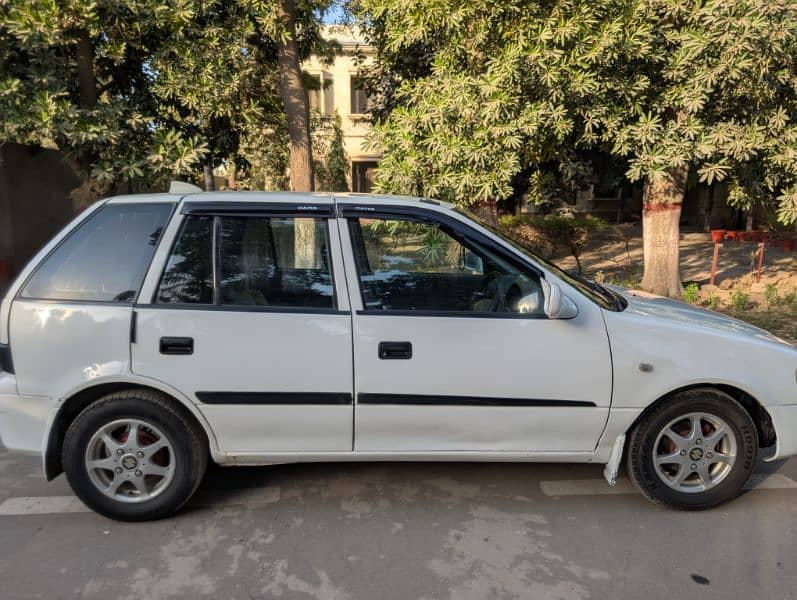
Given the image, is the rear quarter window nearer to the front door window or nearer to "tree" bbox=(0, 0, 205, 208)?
the front door window

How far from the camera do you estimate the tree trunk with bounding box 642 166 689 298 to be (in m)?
→ 8.20

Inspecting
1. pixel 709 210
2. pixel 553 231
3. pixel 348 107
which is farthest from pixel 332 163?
pixel 709 210

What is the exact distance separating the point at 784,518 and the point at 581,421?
1298mm

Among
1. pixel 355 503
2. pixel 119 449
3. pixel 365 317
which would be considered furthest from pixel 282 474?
pixel 365 317

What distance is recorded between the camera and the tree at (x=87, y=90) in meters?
5.45

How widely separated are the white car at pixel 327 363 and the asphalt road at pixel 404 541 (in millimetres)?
236

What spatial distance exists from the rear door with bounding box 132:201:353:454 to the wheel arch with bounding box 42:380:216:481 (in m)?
0.06

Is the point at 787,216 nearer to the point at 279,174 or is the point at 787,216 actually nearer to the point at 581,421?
the point at 581,421

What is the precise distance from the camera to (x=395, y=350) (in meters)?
3.01

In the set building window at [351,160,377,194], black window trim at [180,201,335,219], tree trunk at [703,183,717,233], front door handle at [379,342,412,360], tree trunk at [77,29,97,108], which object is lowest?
front door handle at [379,342,412,360]

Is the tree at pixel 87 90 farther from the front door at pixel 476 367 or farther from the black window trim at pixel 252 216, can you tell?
the front door at pixel 476 367

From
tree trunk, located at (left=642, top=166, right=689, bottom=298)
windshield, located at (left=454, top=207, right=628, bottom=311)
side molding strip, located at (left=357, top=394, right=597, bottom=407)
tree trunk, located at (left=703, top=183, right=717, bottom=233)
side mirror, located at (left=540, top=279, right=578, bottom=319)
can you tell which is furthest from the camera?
tree trunk, located at (left=703, top=183, right=717, bottom=233)

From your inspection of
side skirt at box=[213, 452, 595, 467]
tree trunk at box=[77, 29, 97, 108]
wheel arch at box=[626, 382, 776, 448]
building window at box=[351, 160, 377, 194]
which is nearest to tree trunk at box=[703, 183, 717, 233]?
building window at box=[351, 160, 377, 194]

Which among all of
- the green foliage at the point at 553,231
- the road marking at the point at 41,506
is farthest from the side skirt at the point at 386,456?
the green foliage at the point at 553,231
